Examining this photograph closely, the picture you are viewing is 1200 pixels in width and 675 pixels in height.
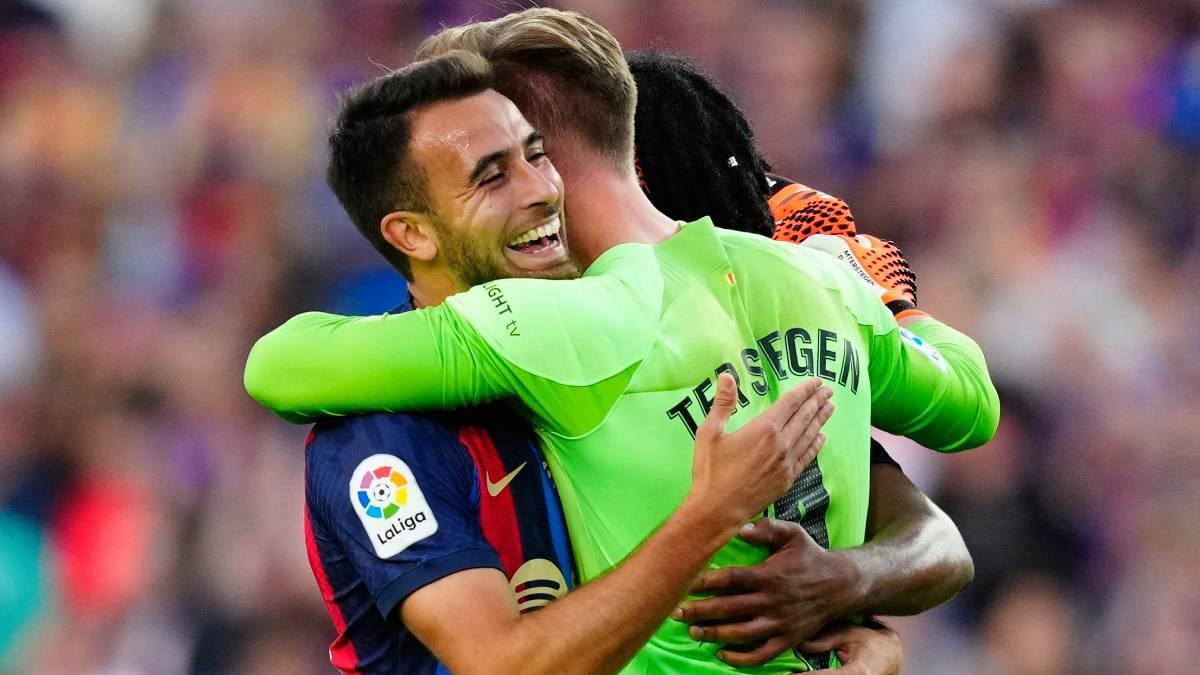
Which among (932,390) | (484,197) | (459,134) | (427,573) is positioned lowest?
(932,390)

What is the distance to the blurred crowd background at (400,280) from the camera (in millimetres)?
6430

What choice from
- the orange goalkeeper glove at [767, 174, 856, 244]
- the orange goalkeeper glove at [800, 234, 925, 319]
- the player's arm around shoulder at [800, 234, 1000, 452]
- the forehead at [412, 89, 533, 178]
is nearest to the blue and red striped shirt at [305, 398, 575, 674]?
the forehead at [412, 89, 533, 178]

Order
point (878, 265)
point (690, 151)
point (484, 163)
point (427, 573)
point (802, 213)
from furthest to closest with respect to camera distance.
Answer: point (802, 213) < point (878, 265) < point (690, 151) < point (484, 163) < point (427, 573)

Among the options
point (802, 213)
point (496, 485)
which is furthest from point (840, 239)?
point (496, 485)

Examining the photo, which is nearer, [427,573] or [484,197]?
[427,573]

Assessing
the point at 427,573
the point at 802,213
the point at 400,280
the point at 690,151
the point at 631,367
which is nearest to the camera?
the point at 427,573

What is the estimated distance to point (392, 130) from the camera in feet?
10.8

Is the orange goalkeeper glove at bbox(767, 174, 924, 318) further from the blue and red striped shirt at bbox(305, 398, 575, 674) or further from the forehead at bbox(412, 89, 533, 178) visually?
the blue and red striped shirt at bbox(305, 398, 575, 674)

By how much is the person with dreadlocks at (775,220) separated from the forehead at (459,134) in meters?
0.54

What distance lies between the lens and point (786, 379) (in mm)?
3102

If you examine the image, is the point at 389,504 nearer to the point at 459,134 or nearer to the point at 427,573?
the point at 427,573

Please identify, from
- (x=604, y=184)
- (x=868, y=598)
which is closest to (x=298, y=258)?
(x=604, y=184)

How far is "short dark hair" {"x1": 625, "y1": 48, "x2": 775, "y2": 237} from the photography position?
3.70 metres

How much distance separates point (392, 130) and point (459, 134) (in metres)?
0.14
